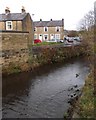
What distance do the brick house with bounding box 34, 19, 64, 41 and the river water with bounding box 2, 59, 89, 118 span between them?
36592mm

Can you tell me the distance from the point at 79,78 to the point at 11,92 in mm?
7297

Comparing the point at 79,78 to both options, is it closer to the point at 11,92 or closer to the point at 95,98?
the point at 11,92

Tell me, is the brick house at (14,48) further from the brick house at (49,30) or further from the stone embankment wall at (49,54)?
the brick house at (49,30)

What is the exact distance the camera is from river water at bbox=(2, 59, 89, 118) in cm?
1084

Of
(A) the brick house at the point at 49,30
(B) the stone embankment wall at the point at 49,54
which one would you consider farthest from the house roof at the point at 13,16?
(A) the brick house at the point at 49,30

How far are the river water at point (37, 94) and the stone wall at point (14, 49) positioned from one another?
6.11 feet

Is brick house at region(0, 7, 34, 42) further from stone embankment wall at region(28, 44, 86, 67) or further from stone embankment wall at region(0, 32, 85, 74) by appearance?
stone embankment wall at region(0, 32, 85, 74)

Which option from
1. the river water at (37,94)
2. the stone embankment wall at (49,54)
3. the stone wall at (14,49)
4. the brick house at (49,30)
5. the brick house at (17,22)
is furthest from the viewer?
the brick house at (49,30)

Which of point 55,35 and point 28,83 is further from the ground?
point 55,35

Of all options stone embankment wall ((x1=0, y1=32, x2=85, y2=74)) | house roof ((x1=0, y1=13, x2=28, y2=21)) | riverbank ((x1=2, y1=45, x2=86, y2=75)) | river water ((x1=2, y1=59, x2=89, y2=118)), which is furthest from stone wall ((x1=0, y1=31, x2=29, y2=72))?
house roof ((x1=0, y1=13, x2=28, y2=21))

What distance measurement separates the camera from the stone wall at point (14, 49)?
2034 cm

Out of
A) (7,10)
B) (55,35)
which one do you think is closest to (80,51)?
(7,10)

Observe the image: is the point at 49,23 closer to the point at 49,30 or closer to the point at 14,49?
the point at 49,30

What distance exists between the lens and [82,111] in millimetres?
8031
